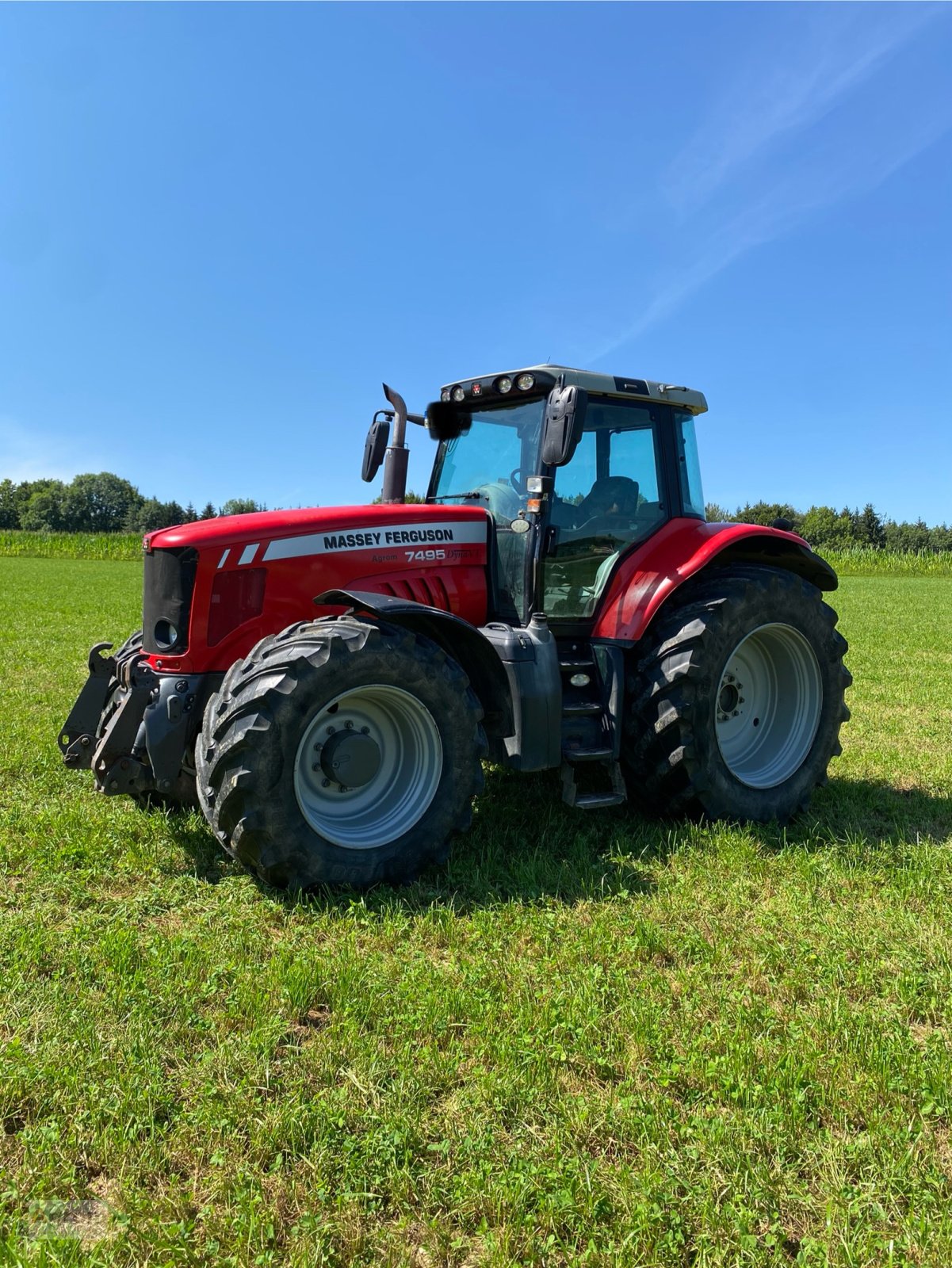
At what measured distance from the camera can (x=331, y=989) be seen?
2.87 meters

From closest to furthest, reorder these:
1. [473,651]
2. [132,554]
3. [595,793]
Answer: [473,651]
[595,793]
[132,554]

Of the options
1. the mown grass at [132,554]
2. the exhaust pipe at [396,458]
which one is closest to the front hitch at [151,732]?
the exhaust pipe at [396,458]

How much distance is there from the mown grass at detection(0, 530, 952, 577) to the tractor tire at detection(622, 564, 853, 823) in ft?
130

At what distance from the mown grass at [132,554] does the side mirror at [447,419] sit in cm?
3991

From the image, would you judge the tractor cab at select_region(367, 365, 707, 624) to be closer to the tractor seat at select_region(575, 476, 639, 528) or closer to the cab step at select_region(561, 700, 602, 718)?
the tractor seat at select_region(575, 476, 639, 528)

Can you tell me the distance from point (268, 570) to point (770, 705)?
3096 mm

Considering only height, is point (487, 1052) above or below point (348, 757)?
below

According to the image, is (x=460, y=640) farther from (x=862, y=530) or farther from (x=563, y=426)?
(x=862, y=530)

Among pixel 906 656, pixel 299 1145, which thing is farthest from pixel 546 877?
pixel 906 656

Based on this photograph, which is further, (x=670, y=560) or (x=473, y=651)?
(x=670, y=560)

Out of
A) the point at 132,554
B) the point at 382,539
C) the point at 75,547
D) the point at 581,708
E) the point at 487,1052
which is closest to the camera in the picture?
the point at 487,1052

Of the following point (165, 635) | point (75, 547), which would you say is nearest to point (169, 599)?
point (165, 635)

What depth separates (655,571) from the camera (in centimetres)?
467

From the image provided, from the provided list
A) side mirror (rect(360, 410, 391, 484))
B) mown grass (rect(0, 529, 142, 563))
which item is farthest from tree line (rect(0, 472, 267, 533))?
side mirror (rect(360, 410, 391, 484))
